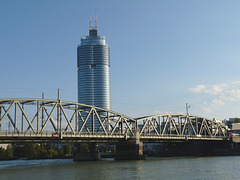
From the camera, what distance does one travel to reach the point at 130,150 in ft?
352

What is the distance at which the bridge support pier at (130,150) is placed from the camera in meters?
106

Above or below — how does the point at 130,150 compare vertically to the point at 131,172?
above

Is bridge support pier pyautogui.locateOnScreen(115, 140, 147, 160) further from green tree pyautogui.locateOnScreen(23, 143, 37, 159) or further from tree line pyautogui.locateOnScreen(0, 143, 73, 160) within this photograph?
green tree pyautogui.locateOnScreen(23, 143, 37, 159)

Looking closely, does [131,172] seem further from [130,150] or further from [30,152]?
[30,152]

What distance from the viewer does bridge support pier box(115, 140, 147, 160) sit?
106 m

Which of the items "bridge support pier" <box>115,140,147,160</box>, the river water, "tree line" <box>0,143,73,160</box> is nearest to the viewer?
the river water

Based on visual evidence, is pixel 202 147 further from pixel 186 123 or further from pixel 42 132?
pixel 42 132

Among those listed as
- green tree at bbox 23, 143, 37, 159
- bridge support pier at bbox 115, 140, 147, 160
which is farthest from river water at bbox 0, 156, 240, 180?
green tree at bbox 23, 143, 37, 159

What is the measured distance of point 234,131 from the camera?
17575cm

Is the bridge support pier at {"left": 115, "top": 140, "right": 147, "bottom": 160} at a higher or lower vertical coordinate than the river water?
higher

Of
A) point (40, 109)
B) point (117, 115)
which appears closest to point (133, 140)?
point (117, 115)

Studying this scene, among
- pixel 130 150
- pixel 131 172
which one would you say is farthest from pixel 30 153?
pixel 131 172

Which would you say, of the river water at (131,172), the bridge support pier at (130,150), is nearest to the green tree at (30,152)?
the bridge support pier at (130,150)

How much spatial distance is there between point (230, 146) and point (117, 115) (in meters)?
59.7
